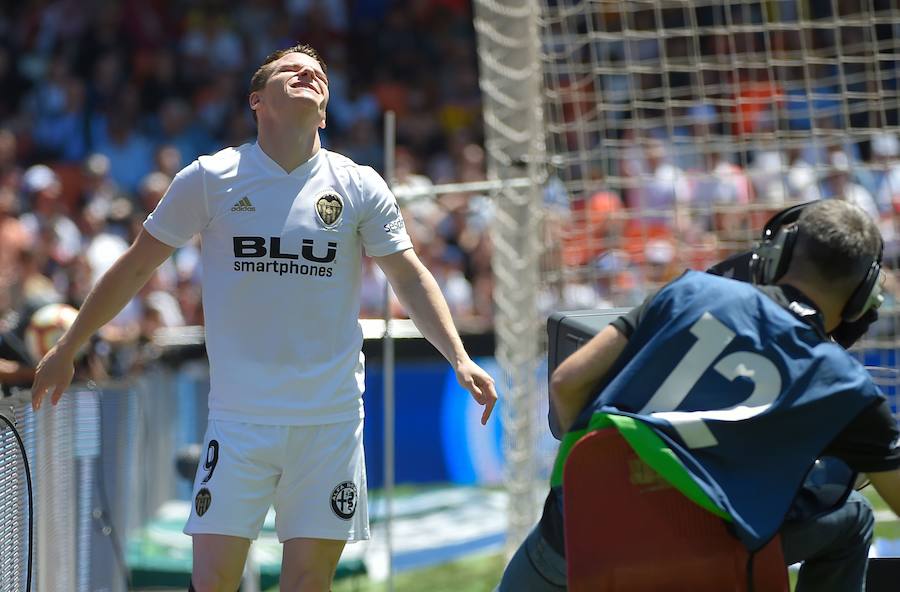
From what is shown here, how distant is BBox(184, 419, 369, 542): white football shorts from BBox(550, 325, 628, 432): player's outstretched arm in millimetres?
957

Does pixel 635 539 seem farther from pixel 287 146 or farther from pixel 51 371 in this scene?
pixel 51 371

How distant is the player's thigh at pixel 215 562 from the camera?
12.4 feet

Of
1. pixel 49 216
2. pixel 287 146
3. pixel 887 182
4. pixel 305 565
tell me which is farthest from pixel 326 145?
pixel 305 565

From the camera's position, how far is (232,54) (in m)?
16.8

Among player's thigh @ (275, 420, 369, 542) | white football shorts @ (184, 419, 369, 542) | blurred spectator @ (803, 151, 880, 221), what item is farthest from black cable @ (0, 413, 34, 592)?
blurred spectator @ (803, 151, 880, 221)

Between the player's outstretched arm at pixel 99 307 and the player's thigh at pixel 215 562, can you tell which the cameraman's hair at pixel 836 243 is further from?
the player's outstretched arm at pixel 99 307

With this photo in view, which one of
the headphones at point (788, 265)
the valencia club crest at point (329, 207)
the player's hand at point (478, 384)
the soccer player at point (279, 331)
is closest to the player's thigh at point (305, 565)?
the soccer player at point (279, 331)

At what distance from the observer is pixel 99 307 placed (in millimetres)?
3951

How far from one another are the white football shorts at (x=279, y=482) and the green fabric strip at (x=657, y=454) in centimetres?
113

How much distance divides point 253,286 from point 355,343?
37 centimetres

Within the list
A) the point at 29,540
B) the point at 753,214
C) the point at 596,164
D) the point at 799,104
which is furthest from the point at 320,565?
the point at 799,104

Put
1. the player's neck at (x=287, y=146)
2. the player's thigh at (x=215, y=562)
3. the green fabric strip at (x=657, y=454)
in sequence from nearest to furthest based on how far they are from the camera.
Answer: the green fabric strip at (x=657, y=454) → the player's thigh at (x=215, y=562) → the player's neck at (x=287, y=146)

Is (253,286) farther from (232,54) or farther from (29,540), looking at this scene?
(232,54)

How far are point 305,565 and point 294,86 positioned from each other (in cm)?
146
